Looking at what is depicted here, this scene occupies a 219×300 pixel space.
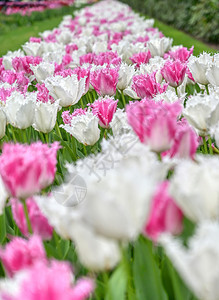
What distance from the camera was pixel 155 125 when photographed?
96cm

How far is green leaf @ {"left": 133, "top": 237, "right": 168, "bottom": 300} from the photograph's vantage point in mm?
911

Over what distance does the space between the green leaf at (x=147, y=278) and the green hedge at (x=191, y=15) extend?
915 cm

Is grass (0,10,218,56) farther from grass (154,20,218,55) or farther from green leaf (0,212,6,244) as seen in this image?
green leaf (0,212,6,244)

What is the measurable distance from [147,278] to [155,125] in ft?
1.07

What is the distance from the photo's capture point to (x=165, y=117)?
3.15 feet

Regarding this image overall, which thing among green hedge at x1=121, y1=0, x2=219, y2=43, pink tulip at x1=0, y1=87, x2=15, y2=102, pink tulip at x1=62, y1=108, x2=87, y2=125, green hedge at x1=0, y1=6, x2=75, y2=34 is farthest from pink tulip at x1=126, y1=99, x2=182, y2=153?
green hedge at x1=0, y1=6, x2=75, y2=34

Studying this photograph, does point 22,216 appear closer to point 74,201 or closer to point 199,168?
point 74,201

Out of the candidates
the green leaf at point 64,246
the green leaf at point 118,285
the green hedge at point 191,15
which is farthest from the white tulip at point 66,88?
the green hedge at point 191,15

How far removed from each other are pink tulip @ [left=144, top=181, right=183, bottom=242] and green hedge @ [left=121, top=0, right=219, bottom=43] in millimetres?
9289

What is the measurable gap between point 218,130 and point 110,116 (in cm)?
67

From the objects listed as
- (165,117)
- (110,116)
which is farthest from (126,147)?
(110,116)

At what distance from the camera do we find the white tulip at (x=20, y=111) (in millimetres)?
1705

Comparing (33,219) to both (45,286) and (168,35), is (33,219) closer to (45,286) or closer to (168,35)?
(45,286)

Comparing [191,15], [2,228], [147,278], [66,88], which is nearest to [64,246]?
[2,228]
